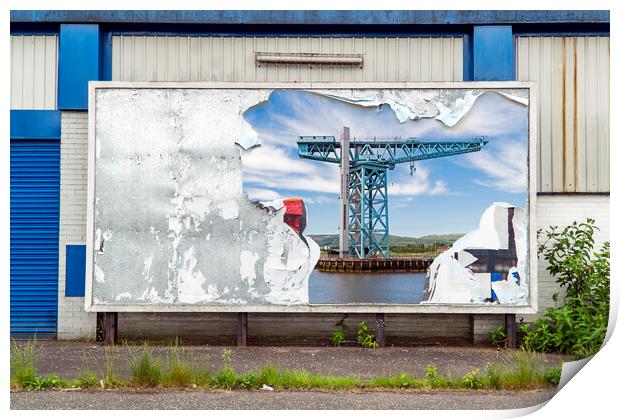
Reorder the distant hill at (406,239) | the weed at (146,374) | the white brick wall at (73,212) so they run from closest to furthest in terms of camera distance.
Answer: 1. the weed at (146,374)
2. the distant hill at (406,239)
3. the white brick wall at (73,212)

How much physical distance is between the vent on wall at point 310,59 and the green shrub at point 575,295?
155 inches

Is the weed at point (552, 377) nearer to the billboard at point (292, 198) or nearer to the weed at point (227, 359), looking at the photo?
the billboard at point (292, 198)

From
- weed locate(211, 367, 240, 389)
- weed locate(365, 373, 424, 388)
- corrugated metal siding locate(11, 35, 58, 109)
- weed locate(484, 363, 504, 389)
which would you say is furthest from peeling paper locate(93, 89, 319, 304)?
weed locate(484, 363, 504, 389)

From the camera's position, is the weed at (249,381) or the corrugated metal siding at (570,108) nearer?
the weed at (249,381)

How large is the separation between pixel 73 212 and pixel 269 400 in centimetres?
514

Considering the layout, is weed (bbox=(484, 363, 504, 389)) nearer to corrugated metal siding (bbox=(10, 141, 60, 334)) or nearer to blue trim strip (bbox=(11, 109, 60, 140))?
corrugated metal siding (bbox=(10, 141, 60, 334))

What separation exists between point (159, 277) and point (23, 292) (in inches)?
96.4

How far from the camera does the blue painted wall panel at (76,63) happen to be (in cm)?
1115

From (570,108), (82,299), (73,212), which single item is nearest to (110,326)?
(82,299)

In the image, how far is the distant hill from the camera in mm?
10508

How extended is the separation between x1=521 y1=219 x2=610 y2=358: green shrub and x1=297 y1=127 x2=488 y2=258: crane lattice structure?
1.98 meters

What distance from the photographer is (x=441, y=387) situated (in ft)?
26.8

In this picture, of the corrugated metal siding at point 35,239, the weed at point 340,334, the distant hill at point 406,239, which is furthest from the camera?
the corrugated metal siding at point 35,239

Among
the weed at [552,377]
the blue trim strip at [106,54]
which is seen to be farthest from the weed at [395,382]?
the blue trim strip at [106,54]
